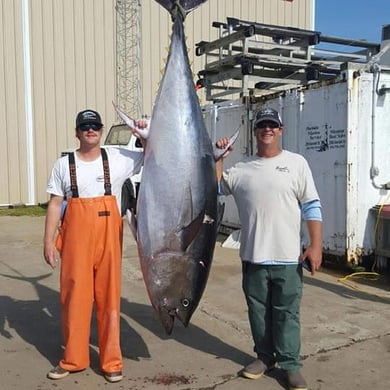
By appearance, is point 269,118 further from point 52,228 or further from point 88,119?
point 52,228

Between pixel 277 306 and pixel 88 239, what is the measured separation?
1277mm

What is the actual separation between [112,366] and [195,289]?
0.89 m

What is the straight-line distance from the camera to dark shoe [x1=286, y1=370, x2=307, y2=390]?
3.39 m

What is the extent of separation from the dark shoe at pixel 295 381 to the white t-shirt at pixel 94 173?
157 cm

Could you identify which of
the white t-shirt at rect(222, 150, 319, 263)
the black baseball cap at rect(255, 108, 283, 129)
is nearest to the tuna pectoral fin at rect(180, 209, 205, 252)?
the white t-shirt at rect(222, 150, 319, 263)

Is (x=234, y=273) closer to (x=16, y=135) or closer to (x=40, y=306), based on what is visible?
(x=40, y=306)

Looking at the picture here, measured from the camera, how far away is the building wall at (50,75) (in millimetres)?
14258

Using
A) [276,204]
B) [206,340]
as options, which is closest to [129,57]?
[206,340]

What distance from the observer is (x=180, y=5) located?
3.23 m

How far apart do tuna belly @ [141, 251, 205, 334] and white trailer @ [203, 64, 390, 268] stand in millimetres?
4019

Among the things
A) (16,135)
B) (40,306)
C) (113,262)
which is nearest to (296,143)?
(40,306)

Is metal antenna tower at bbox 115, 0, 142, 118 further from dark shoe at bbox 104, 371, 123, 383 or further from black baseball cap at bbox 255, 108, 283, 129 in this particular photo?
dark shoe at bbox 104, 371, 123, 383

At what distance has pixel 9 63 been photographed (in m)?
14.2

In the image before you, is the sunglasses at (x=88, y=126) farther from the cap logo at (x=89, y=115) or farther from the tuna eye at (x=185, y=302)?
the tuna eye at (x=185, y=302)
